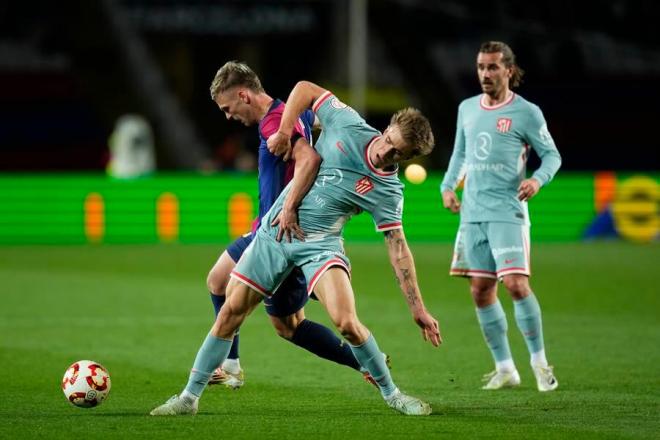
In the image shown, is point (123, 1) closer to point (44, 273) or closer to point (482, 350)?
point (44, 273)

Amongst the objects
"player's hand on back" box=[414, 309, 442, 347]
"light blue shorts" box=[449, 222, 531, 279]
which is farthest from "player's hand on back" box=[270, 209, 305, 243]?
"light blue shorts" box=[449, 222, 531, 279]

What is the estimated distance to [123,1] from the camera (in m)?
32.0

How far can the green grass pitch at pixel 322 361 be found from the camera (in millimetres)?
6703

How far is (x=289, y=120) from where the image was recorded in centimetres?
673

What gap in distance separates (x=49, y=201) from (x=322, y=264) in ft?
50.8

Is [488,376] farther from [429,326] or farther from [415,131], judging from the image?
[415,131]

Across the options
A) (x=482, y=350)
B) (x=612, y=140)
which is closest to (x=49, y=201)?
(x=482, y=350)

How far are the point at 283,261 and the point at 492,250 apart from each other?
1.99 meters

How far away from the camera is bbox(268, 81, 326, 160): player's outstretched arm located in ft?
22.0

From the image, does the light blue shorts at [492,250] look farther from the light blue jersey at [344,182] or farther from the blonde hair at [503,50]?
the light blue jersey at [344,182]

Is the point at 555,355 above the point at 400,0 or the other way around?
the other way around

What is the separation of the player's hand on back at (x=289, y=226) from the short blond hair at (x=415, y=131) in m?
0.78

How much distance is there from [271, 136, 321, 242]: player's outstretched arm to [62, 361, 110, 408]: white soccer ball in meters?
1.34

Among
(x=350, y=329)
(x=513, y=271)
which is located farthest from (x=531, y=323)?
(x=350, y=329)
